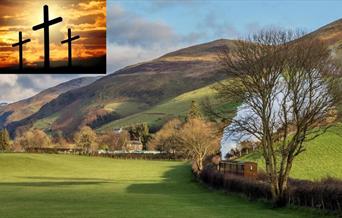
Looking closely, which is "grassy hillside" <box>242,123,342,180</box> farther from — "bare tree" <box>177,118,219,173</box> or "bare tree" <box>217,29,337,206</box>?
"bare tree" <box>217,29,337,206</box>

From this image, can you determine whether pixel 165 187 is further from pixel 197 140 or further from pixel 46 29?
pixel 46 29

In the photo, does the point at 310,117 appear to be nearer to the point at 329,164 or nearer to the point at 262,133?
the point at 262,133

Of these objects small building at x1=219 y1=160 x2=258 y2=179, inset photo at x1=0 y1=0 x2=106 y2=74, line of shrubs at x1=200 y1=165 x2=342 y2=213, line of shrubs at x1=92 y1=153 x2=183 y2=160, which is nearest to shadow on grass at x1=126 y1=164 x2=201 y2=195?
small building at x1=219 y1=160 x2=258 y2=179

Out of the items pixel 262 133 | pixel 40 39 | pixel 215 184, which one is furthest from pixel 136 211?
pixel 40 39

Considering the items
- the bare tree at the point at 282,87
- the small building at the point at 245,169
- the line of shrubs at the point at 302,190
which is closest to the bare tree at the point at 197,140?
the small building at the point at 245,169

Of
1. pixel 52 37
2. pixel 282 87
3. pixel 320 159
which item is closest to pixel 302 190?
pixel 282 87

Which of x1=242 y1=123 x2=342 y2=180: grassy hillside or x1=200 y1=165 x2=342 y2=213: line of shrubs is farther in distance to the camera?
x1=242 y1=123 x2=342 y2=180: grassy hillside

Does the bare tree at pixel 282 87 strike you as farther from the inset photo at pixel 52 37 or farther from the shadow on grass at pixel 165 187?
the inset photo at pixel 52 37
